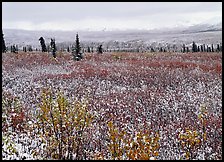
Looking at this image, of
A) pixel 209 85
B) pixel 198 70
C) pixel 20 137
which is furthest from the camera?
pixel 198 70

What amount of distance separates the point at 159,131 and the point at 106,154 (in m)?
3.17

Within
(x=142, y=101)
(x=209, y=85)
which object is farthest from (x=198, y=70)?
(x=142, y=101)

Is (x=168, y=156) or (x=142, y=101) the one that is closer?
(x=168, y=156)

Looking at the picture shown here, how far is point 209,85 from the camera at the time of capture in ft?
65.1

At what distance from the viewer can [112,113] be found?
14.8 metres

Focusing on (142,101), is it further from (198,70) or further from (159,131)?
(198,70)

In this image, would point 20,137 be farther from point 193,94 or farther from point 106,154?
point 193,94

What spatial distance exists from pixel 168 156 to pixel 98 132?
10.4 ft

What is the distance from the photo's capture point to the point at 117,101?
54.3 ft

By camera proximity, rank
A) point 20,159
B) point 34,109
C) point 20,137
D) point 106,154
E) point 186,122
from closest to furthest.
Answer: point 20,159 → point 106,154 → point 20,137 → point 186,122 → point 34,109

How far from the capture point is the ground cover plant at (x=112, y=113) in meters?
9.92

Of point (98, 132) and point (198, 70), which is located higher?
point (198, 70)

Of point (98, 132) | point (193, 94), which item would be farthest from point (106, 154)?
point (193, 94)

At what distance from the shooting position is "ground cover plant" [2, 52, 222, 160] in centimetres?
992
